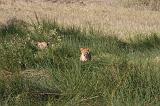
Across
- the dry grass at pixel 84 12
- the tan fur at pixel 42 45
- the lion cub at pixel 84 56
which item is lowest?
the dry grass at pixel 84 12

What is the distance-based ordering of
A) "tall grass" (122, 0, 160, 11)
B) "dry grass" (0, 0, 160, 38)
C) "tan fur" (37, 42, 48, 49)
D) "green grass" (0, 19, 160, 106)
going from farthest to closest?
"tall grass" (122, 0, 160, 11)
"dry grass" (0, 0, 160, 38)
"tan fur" (37, 42, 48, 49)
"green grass" (0, 19, 160, 106)

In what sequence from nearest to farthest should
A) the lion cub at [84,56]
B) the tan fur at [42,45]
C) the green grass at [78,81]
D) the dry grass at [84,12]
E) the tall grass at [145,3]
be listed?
the green grass at [78,81]
the lion cub at [84,56]
the tan fur at [42,45]
the dry grass at [84,12]
the tall grass at [145,3]

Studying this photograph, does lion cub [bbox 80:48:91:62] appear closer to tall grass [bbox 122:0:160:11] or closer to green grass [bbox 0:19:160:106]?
green grass [bbox 0:19:160:106]

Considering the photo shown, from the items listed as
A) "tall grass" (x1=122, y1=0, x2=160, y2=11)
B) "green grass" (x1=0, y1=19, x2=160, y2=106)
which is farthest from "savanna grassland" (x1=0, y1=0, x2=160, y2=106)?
"tall grass" (x1=122, y1=0, x2=160, y2=11)

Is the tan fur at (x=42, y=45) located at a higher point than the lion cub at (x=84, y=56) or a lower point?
lower

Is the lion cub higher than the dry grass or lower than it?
higher

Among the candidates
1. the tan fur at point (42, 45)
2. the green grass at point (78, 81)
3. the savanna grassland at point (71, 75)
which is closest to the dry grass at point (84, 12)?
the tan fur at point (42, 45)

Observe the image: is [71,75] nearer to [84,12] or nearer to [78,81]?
[78,81]

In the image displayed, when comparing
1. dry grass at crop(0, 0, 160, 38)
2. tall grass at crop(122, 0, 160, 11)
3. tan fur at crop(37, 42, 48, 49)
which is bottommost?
tall grass at crop(122, 0, 160, 11)

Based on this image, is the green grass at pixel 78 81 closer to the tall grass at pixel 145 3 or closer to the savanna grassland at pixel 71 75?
the savanna grassland at pixel 71 75

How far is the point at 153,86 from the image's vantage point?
14.9ft

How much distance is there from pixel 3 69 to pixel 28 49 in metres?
1.10

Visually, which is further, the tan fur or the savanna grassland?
the tan fur

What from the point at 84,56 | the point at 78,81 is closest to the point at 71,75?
the point at 78,81
